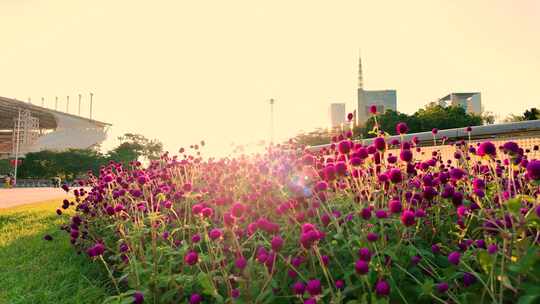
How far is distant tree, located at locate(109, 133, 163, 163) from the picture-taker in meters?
62.8

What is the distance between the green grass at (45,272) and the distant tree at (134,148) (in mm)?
55440

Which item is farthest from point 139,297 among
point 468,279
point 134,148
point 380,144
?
point 134,148

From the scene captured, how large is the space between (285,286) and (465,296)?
96 centimetres

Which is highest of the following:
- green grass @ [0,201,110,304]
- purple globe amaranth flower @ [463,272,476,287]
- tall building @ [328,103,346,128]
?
tall building @ [328,103,346,128]

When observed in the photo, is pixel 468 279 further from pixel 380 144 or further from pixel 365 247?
pixel 380 144

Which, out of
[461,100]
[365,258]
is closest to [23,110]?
[365,258]

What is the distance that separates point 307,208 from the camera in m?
2.57

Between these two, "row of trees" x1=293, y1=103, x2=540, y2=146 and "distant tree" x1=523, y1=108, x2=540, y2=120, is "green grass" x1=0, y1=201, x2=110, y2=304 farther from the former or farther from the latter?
"distant tree" x1=523, y1=108, x2=540, y2=120

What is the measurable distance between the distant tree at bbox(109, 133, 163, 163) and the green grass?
182 ft

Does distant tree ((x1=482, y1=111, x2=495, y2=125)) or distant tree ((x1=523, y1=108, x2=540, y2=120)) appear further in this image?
distant tree ((x1=482, y1=111, x2=495, y2=125))

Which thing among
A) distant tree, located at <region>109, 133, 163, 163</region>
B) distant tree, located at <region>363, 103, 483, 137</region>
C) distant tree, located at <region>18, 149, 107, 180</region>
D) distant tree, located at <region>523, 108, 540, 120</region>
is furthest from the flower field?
distant tree, located at <region>18, 149, 107, 180</region>

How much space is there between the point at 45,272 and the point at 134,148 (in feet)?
207

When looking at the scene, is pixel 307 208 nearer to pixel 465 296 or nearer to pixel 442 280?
pixel 442 280

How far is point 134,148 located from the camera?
213 feet
